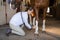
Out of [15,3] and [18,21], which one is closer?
[18,21]

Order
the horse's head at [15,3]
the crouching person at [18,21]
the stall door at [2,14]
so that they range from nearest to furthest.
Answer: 1. the crouching person at [18,21]
2. the horse's head at [15,3]
3. the stall door at [2,14]

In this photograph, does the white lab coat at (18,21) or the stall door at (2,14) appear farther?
the stall door at (2,14)

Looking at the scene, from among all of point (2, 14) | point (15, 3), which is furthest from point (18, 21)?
point (2, 14)

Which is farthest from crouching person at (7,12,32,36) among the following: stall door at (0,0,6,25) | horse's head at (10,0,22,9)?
stall door at (0,0,6,25)

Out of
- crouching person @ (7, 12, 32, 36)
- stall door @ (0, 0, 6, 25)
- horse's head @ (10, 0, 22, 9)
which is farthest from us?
stall door @ (0, 0, 6, 25)

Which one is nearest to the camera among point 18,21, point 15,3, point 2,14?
point 18,21

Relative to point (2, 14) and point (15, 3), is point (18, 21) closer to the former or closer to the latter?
point (15, 3)

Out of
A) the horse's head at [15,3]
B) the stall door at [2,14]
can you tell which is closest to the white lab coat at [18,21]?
the horse's head at [15,3]

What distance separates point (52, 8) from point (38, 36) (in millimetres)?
5519

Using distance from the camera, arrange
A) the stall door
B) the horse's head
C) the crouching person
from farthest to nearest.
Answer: the stall door < the horse's head < the crouching person

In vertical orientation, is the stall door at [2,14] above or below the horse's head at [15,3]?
below

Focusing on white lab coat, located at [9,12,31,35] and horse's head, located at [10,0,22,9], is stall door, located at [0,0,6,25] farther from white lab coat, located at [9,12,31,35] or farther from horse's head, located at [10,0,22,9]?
white lab coat, located at [9,12,31,35]

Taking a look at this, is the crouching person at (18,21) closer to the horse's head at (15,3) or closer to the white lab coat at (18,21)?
the white lab coat at (18,21)

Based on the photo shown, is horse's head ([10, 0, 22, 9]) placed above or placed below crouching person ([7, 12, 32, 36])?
above
